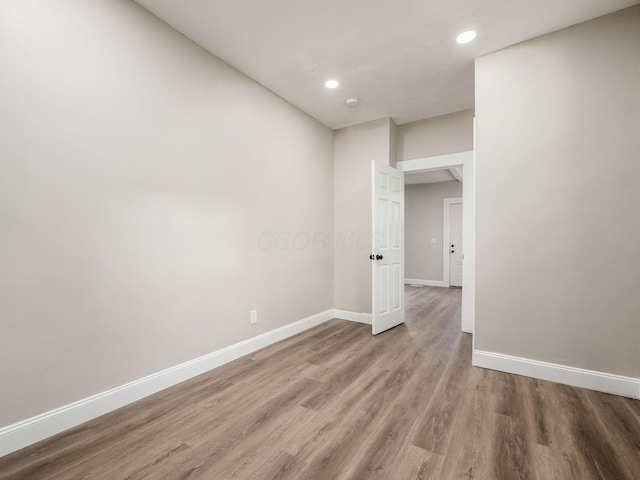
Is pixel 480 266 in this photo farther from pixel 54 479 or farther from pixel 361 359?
pixel 54 479

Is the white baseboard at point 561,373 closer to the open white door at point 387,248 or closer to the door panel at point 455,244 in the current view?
the open white door at point 387,248

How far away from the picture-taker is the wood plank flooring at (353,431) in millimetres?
1510

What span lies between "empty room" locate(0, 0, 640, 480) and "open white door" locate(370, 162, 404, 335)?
0.67 metres

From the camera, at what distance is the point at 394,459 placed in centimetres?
158

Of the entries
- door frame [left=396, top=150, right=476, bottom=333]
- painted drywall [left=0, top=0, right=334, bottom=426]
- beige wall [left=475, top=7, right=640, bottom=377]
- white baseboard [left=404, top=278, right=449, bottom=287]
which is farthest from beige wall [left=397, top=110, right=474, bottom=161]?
white baseboard [left=404, top=278, right=449, bottom=287]

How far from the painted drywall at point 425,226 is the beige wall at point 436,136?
151 inches

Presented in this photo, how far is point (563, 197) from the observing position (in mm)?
2424

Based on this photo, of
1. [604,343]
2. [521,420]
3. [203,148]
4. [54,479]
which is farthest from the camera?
[203,148]

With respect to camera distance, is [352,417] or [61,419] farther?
[352,417]

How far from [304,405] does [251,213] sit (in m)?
1.91

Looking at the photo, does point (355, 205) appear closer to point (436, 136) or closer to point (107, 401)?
point (436, 136)

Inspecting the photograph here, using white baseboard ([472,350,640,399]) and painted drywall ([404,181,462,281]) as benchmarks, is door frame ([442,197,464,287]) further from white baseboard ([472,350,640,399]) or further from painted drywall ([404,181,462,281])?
white baseboard ([472,350,640,399])

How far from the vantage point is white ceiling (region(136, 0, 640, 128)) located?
2164 millimetres

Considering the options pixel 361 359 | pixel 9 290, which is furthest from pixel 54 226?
pixel 361 359
